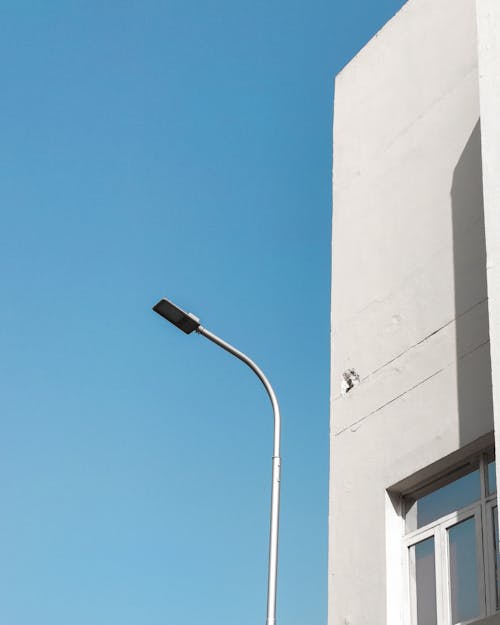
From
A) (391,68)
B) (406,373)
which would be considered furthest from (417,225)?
(391,68)

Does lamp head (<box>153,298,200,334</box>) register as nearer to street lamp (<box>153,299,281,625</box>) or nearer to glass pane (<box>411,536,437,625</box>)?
street lamp (<box>153,299,281,625</box>)

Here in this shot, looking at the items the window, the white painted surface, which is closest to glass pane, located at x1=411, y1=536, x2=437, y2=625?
the window

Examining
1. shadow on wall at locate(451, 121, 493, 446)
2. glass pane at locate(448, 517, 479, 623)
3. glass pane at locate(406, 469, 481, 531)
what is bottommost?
glass pane at locate(448, 517, 479, 623)

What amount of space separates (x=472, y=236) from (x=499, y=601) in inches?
166

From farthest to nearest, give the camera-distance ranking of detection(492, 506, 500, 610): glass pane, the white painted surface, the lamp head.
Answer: the lamp head
detection(492, 506, 500, 610): glass pane
the white painted surface

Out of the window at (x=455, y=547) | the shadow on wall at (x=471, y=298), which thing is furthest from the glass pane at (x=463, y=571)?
the shadow on wall at (x=471, y=298)

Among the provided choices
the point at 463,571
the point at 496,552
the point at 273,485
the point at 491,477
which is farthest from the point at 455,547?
the point at 273,485

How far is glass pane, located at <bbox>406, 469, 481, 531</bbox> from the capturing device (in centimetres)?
1320

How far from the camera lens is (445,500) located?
534 inches

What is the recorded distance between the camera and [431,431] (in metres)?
13.5

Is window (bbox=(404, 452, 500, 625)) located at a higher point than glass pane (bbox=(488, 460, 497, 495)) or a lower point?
lower

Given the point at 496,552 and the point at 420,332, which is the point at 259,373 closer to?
the point at 420,332

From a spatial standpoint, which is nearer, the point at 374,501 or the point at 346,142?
the point at 374,501

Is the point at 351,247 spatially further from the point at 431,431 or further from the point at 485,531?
the point at 485,531
